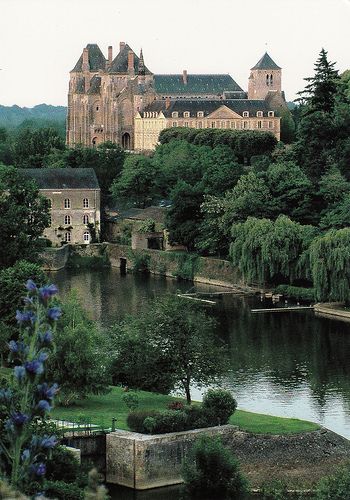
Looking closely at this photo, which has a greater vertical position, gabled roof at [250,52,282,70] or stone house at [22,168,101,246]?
gabled roof at [250,52,282,70]

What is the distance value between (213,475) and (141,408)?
4523mm

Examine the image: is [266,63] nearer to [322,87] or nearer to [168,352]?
[322,87]

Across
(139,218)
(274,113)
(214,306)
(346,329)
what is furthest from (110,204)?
(346,329)

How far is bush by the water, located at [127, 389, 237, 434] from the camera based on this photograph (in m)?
28.9

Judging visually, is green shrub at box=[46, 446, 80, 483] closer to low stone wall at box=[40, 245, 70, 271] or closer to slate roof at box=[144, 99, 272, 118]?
low stone wall at box=[40, 245, 70, 271]

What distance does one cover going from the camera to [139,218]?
226ft

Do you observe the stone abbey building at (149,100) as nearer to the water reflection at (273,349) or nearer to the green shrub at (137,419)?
the water reflection at (273,349)

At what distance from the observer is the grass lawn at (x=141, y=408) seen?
1187 inches

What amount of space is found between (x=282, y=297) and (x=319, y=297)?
3.22 meters

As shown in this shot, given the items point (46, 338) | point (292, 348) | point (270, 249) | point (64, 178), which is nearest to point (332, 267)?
point (270, 249)

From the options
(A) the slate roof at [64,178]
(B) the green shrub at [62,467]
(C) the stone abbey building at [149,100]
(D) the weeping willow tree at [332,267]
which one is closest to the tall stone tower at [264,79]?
(C) the stone abbey building at [149,100]

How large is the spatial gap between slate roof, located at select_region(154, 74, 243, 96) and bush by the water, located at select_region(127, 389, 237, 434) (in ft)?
262

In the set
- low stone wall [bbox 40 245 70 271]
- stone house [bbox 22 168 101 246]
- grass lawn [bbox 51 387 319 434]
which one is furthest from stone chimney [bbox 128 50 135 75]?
grass lawn [bbox 51 387 319 434]

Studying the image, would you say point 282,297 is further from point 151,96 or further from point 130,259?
point 151,96
